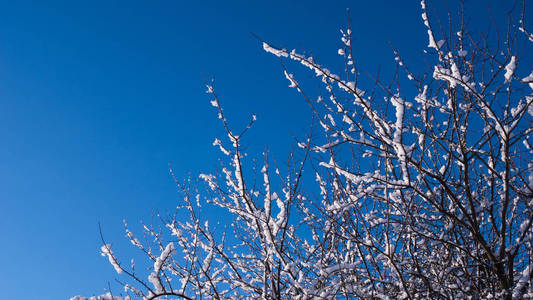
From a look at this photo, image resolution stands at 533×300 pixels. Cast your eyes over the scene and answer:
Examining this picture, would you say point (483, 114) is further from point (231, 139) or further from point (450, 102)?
point (231, 139)

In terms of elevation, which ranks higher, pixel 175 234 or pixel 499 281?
pixel 175 234

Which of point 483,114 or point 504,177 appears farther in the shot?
point 483,114

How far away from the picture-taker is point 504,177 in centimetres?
316

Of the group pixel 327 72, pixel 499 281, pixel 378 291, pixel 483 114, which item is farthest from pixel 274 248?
pixel 483 114

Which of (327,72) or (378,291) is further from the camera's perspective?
(378,291)

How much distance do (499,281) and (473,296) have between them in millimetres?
268

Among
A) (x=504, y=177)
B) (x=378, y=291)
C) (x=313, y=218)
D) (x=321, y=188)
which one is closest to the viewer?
(x=504, y=177)

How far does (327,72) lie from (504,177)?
5.39 ft

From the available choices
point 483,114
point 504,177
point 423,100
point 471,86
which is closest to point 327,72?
point 423,100

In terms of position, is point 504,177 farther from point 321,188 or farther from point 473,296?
point 321,188

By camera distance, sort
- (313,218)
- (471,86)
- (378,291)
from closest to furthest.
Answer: (471,86) → (378,291) → (313,218)

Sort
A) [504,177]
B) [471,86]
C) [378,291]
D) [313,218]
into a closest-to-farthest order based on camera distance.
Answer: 1. [471,86]
2. [504,177]
3. [378,291]
4. [313,218]

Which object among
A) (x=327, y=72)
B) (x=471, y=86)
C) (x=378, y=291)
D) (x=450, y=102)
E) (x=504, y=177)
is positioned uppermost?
(x=327, y=72)

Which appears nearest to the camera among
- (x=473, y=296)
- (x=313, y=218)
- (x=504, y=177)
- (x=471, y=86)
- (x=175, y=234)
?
(x=471, y=86)
